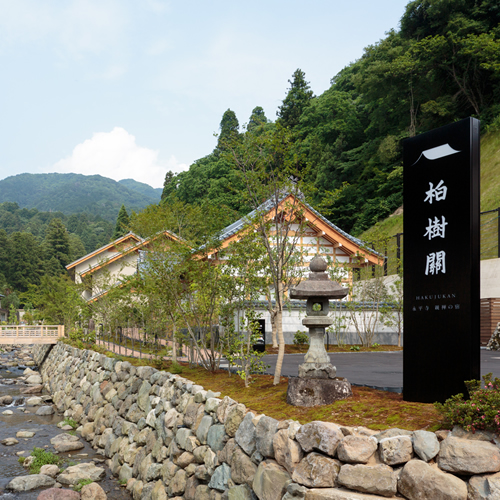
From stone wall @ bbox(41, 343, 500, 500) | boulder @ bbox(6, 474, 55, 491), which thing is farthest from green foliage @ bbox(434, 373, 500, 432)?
boulder @ bbox(6, 474, 55, 491)

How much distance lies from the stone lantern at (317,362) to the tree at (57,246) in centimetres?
6684

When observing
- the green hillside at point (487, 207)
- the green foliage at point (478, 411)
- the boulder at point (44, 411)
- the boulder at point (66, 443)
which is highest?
the green hillside at point (487, 207)

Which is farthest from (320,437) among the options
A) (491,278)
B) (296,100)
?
(296,100)

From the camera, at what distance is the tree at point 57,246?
2726 inches

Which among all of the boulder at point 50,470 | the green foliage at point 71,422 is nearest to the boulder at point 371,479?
the boulder at point 50,470

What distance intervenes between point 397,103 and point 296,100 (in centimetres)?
1760

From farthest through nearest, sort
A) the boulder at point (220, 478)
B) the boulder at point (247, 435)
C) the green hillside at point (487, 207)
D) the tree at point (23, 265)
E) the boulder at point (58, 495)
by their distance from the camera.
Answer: the tree at point (23, 265)
the green hillside at point (487, 207)
the boulder at point (58, 495)
the boulder at point (220, 478)
the boulder at point (247, 435)

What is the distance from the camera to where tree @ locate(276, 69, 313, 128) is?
160 feet

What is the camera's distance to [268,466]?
524 cm

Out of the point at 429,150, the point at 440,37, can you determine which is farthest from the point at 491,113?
the point at 429,150

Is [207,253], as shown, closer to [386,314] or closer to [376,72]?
[386,314]

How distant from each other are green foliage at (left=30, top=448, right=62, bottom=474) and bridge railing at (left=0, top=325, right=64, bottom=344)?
625 inches

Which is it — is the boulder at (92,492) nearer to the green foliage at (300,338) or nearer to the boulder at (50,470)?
the boulder at (50,470)

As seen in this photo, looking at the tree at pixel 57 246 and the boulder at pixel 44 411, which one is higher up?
the tree at pixel 57 246
